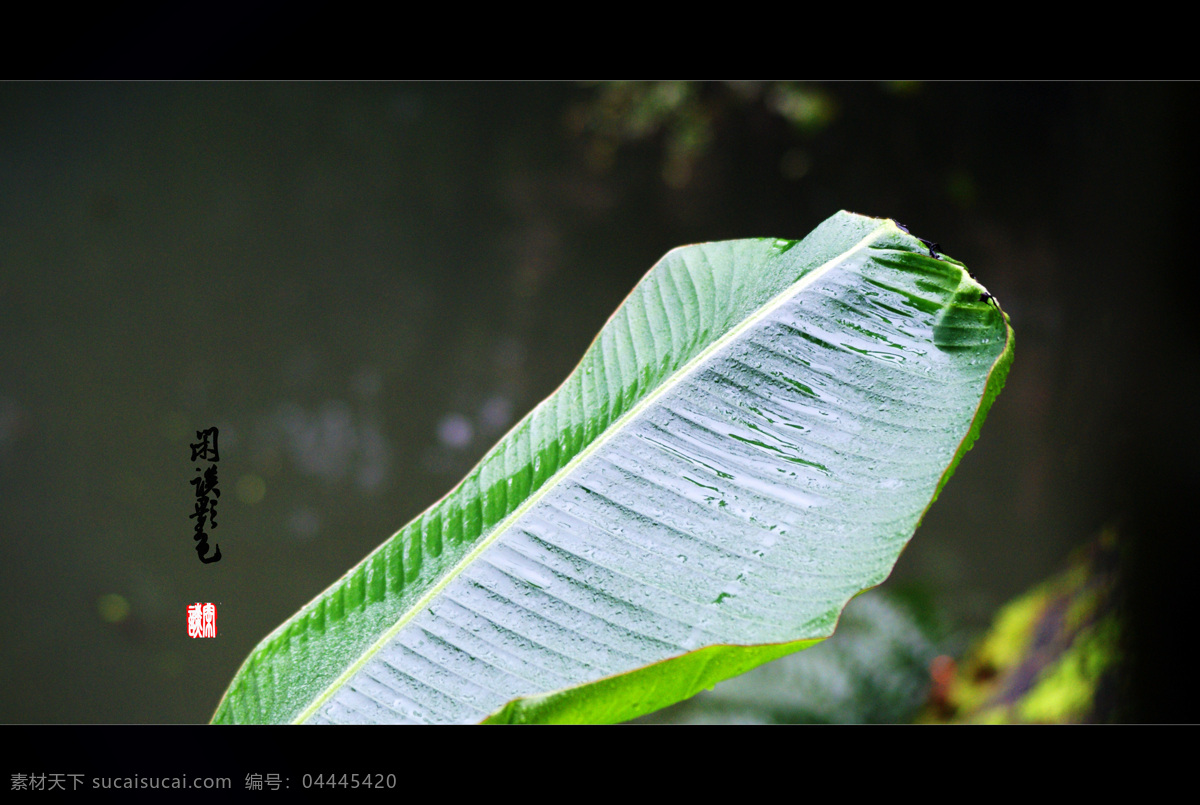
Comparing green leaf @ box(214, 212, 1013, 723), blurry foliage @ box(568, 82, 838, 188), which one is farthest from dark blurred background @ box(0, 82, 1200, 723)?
green leaf @ box(214, 212, 1013, 723)

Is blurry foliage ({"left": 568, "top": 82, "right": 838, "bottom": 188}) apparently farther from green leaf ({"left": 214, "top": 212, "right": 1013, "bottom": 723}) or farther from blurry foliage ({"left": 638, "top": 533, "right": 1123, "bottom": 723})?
green leaf ({"left": 214, "top": 212, "right": 1013, "bottom": 723})

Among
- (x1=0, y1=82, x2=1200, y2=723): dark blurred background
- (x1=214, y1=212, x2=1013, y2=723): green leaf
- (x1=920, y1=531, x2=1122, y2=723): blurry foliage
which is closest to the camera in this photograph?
(x1=214, y1=212, x2=1013, y2=723): green leaf

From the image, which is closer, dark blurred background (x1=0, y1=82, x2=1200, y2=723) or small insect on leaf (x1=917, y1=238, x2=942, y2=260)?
small insect on leaf (x1=917, y1=238, x2=942, y2=260)

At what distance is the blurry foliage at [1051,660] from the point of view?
147 centimetres

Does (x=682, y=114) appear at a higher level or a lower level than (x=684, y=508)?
higher

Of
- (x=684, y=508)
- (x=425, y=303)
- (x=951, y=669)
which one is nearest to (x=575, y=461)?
(x=684, y=508)

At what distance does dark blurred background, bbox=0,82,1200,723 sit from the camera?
1.37 meters

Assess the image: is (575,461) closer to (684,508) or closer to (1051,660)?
(684,508)

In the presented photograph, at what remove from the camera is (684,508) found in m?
0.31

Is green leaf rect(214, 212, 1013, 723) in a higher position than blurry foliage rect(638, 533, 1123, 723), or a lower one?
higher

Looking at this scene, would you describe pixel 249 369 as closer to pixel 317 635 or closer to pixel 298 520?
pixel 298 520

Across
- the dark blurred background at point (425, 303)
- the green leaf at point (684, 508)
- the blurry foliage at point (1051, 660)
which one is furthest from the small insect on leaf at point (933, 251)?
the blurry foliage at point (1051, 660)

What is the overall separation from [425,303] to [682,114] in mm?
659

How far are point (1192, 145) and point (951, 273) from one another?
58.2 inches
